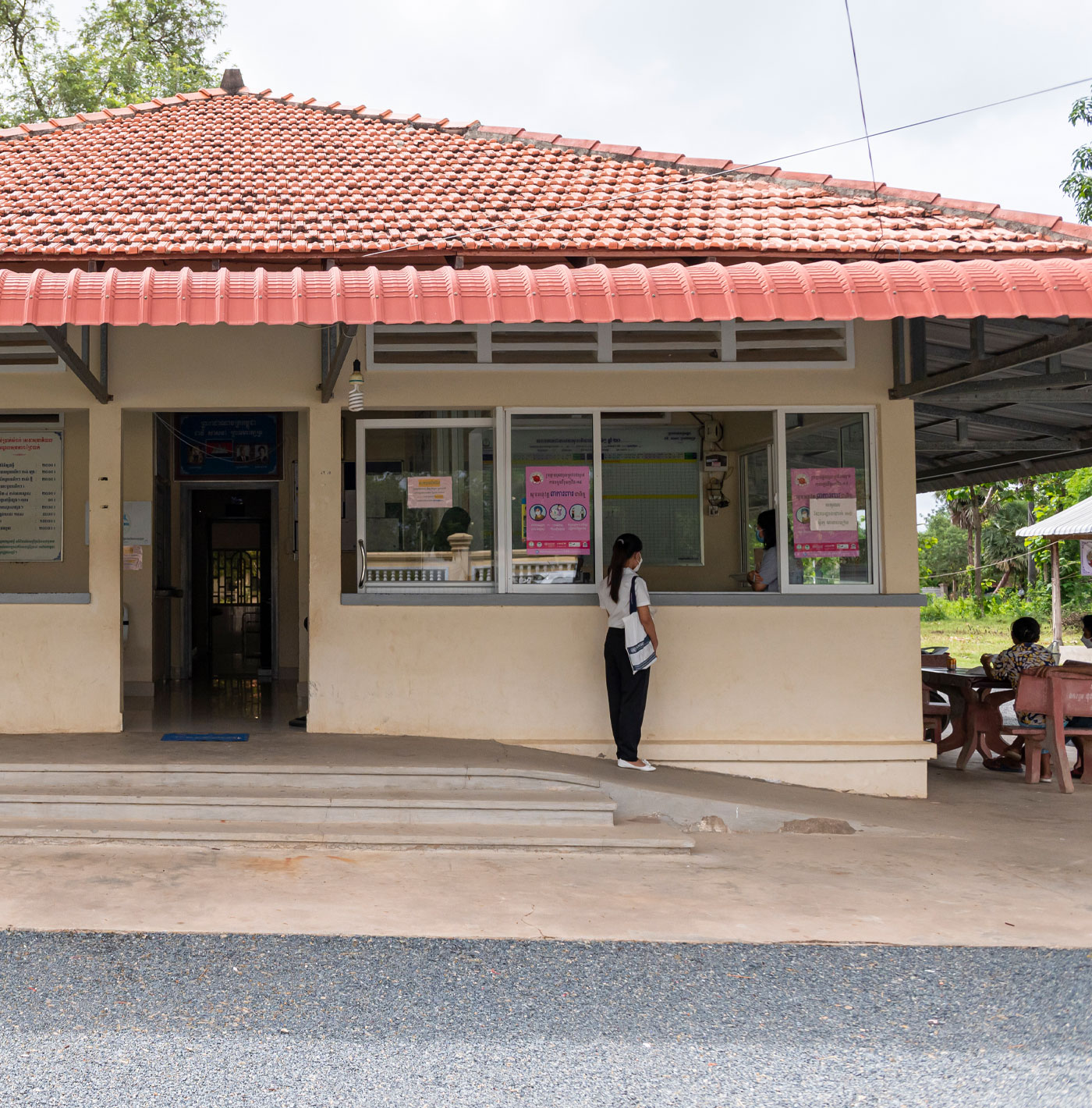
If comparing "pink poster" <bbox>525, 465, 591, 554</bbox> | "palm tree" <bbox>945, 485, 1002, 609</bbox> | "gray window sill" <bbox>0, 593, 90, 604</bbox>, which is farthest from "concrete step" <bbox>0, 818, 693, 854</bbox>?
"palm tree" <bbox>945, 485, 1002, 609</bbox>

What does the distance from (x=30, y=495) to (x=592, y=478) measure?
5262 millimetres

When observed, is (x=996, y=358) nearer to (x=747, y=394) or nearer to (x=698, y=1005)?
(x=747, y=394)

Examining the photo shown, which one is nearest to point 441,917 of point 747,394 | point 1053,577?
point 747,394

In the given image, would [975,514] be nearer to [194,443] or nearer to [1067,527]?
[1067,527]

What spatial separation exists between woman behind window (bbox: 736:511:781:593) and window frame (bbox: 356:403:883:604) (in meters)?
0.08

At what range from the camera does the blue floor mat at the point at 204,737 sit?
7.31m

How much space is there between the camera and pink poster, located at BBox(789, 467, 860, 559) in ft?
24.9

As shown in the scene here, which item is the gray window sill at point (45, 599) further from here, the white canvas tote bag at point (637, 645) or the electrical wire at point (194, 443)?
the white canvas tote bag at point (637, 645)

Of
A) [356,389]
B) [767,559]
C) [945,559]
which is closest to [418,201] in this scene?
[356,389]

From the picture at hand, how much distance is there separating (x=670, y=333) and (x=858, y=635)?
8.45 feet

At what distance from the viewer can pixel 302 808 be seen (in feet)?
19.8

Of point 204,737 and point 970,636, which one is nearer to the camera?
point 204,737

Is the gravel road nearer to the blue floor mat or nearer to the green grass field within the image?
the blue floor mat

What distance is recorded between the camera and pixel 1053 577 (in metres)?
18.7
